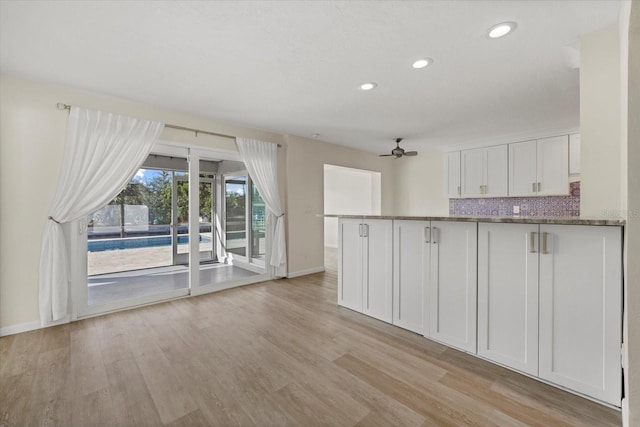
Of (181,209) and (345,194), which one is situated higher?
(345,194)

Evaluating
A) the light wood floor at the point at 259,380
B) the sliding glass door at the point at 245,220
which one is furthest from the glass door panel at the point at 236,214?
the light wood floor at the point at 259,380

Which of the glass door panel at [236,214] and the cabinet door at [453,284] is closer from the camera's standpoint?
the cabinet door at [453,284]

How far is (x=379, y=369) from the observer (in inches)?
80.1

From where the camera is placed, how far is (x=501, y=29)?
2.00 metres

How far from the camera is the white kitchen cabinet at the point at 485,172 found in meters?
5.32

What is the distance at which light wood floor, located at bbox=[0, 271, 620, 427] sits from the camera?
1.58 m

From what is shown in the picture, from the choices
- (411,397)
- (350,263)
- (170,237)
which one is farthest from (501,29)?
(170,237)

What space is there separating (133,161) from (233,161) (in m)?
1.54

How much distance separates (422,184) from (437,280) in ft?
15.6

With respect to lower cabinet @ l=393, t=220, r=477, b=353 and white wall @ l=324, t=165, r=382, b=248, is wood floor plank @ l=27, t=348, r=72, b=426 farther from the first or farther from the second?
white wall @ l=324, t=165, r=382, b=248

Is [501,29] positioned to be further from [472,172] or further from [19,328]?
[19,328]

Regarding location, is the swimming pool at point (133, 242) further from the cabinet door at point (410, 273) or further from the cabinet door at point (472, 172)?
the cabinet door at point (472, 172)

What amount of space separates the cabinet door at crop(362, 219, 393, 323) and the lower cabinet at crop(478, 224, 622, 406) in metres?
0.87

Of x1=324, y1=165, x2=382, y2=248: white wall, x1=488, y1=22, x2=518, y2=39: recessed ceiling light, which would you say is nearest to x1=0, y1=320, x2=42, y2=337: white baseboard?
x1=488, y1=22, x2=518, y2=39: recessed ceiling light
